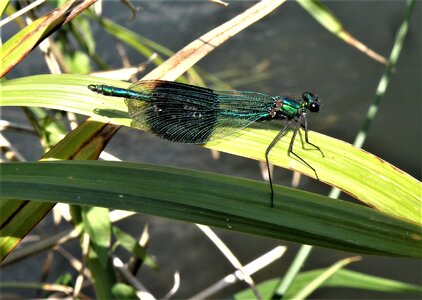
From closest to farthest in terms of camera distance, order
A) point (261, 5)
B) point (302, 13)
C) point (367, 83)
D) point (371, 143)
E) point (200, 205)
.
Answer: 1. point (200, 205)
2. point (261, 5)
3. point (371, 143)
4. point (367, 83)
5. point (302, 13)

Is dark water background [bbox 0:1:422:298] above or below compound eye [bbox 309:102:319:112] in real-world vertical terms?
above

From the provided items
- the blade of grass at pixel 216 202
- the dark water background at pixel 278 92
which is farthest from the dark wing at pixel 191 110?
the dark water background at pixel 278 92

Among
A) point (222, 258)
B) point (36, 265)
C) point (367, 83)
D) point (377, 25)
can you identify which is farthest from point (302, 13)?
point (36, 265)

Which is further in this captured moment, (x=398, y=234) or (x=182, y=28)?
(x=182, y=28)

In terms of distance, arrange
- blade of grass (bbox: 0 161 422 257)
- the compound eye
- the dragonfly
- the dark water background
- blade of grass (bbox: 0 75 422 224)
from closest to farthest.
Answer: blade of grass (bbox: 0 161 422 257) → blade of grass (bbox: 0 75 422 224) → the dragonfly → the compound eye → the dark water background

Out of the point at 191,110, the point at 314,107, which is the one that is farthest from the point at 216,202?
the point at 314,107

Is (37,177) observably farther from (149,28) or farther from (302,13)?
(302,13)

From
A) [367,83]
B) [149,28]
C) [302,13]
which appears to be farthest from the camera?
[302,13]

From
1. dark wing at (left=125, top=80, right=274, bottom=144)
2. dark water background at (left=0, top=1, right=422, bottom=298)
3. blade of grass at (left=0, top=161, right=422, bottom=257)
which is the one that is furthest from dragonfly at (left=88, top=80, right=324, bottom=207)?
dark water background at (left=0, top=1, right=422, bottom=298)

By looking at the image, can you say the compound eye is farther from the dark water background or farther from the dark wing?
the dark water background
